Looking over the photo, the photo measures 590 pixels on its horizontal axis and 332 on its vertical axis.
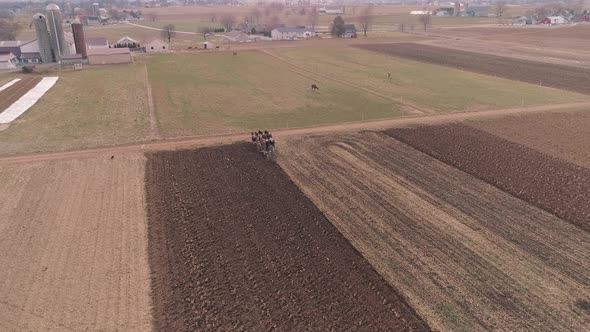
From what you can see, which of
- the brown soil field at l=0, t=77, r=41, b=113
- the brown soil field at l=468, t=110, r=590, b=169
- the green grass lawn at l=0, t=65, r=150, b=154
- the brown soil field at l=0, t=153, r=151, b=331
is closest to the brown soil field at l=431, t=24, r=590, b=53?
the brown soil field at l=468, t=110, r=590, b=169

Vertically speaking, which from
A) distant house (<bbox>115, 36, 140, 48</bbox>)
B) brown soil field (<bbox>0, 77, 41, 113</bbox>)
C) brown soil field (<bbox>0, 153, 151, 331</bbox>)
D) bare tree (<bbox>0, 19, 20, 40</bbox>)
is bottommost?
brown soil field (<bbox>0, 153, 151, 331</bbox>)

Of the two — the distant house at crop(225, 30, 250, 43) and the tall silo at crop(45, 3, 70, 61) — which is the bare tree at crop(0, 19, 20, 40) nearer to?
the tall silo at crop(45, 3, 70, 61)

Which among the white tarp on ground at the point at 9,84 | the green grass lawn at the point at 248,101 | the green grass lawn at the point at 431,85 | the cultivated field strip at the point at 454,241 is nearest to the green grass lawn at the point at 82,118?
the green grass lawn at the point at 248,101

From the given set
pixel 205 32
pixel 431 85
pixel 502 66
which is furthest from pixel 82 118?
pixel 205 32

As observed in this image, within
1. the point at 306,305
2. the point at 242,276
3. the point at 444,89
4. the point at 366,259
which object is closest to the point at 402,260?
the point at 366,259

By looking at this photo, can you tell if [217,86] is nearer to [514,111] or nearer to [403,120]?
[403,120]

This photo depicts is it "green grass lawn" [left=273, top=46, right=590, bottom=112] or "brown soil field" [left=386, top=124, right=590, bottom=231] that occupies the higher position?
"green grass lawn" [left=273, top=46, right=590, bottom=112]

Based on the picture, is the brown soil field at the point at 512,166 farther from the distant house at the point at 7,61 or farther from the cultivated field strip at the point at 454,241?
the distant house at the point at 7,61
